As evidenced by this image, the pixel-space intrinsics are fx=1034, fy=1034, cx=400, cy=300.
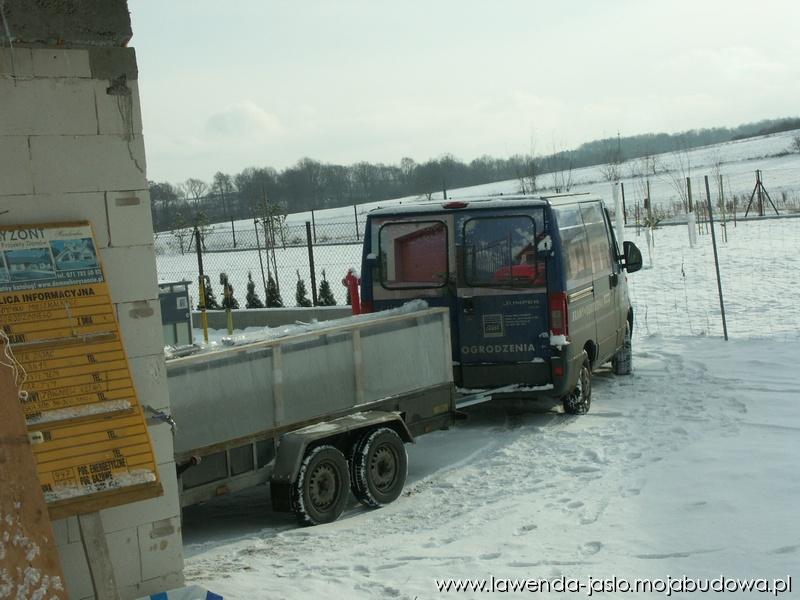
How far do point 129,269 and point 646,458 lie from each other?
4.80m

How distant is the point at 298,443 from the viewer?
7.06m

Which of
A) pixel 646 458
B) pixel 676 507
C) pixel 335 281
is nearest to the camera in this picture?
pixel 676 507

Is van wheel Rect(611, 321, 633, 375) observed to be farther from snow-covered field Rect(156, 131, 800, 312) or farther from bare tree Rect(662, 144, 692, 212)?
bare tree Rect(662, 144, 692, 212)

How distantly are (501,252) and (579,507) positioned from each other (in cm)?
333

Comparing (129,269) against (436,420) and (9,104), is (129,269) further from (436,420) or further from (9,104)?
(436,420)

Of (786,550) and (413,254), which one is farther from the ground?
(413,254)

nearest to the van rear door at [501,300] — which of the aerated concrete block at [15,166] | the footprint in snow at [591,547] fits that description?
the footprint in snow at [591,547]

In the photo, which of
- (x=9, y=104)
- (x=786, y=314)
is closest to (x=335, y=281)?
(x=786, y=314)

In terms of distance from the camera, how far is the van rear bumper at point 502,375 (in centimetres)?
975

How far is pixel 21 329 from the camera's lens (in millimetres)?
4699

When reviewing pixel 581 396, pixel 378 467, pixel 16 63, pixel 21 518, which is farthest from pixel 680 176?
pixel 21 518

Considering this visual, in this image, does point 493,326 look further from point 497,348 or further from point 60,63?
point 60,63

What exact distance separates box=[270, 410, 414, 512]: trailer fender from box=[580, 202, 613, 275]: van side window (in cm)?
419

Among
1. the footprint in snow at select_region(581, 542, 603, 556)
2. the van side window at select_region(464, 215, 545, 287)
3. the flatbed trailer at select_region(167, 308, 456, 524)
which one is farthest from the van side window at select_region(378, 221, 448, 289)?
the footprint in snow at select_region(581, 542, 603, 556)
